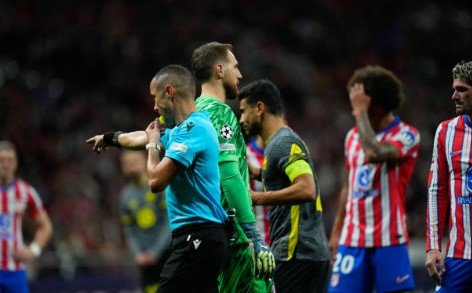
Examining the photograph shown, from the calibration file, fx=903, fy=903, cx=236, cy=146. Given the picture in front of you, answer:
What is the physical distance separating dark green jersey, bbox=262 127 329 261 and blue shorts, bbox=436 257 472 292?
40.7 inches

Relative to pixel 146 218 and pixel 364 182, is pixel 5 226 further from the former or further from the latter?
pixel 364 182

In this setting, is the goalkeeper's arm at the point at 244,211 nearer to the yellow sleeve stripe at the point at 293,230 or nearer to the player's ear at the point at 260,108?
the yellow sleeve stripe at the point at 293,230

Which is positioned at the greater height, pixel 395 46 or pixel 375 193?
pixel 395 46

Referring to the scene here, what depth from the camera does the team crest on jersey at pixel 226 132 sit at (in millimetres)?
5973

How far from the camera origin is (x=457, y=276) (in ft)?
19.5

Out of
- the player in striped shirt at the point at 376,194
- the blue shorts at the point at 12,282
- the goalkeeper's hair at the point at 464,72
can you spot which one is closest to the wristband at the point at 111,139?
the goalkeeper's hair at the point at 464,72

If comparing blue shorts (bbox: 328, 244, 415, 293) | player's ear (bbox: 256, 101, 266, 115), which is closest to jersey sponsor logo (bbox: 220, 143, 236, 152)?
player's ear (bbox: 256, 101, 266, 115)

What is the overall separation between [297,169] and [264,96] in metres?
0.72

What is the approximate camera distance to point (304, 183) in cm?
641

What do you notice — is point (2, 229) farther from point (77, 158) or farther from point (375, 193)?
point (77, 158)

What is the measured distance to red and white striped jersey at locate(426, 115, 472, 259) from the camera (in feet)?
19.5

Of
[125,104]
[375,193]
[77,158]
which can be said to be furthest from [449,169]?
[125,104]

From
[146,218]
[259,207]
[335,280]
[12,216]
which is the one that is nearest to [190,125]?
[335,280]

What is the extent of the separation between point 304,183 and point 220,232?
1.06 meters
